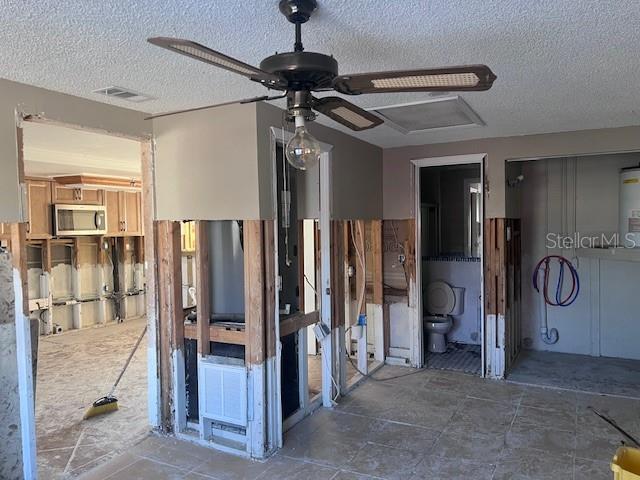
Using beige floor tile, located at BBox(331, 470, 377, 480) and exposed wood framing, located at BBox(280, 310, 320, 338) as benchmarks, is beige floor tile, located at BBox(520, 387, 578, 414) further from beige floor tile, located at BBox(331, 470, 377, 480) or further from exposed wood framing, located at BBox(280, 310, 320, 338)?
exposed wood framing, located at BBox(280, 310, 320, 338)

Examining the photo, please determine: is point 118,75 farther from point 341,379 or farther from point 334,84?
point 341,379

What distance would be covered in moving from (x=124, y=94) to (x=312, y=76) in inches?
65.8

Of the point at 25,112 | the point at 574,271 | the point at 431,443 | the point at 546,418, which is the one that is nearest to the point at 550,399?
the point at 546,418

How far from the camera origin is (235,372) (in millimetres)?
3154

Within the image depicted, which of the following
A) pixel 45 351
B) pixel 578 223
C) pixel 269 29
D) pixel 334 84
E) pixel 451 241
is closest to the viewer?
pixel 334 84

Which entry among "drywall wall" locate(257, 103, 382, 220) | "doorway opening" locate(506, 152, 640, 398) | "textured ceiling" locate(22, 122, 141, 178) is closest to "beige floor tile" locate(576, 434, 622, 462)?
"doorway opening" locate(506, 152, 640, 398)

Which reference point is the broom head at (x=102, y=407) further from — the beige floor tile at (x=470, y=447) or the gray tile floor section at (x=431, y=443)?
the beige floor tile at (x=470, y=447)

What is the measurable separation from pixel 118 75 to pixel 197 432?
2.39 meters

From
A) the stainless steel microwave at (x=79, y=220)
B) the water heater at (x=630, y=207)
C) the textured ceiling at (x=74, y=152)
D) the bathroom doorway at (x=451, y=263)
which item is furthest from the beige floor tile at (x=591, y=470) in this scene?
the stainless steel microwave at (x=79, y=220)

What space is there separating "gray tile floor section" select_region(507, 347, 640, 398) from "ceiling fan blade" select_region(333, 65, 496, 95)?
3730mm

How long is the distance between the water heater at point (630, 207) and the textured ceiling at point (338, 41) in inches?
71.3

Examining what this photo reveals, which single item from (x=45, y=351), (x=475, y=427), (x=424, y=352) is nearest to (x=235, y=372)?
(x=475, y=427)

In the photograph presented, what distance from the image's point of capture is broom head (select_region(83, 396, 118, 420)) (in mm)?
3832

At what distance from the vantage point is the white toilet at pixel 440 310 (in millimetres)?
5410
